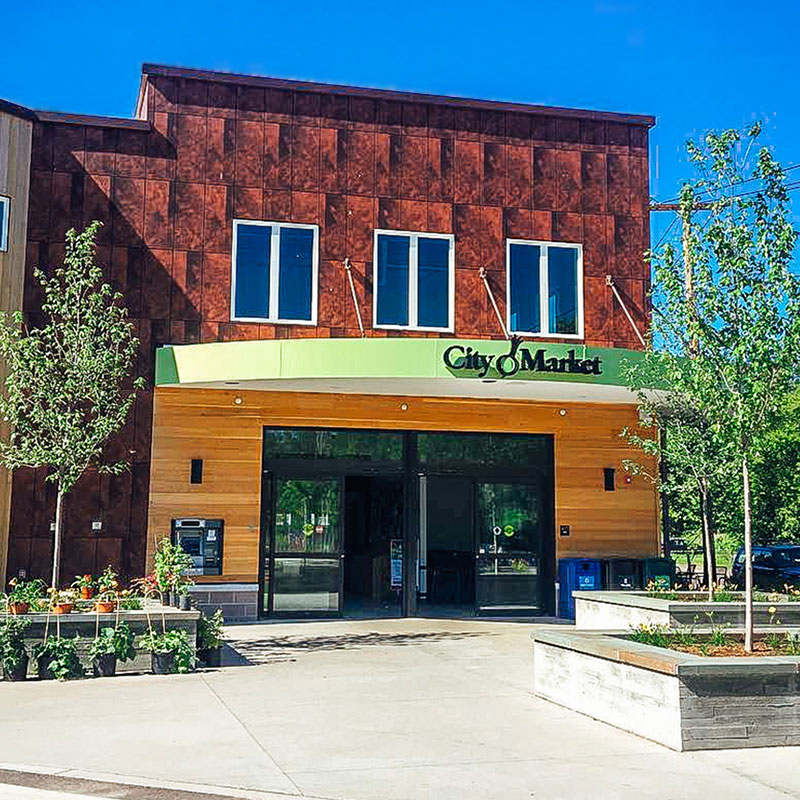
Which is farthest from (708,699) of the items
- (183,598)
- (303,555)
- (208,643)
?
(303,555)

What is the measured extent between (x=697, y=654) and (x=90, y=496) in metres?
10.3

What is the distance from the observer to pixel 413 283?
60.6ft

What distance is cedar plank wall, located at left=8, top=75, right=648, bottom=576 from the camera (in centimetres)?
1706

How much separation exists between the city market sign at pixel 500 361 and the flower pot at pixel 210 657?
5.25 meters

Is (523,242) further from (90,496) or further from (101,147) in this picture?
(90,496)

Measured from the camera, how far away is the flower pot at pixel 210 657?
499 inches

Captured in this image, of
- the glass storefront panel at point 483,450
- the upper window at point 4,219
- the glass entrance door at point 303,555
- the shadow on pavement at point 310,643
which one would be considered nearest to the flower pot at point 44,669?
the shadow on pavement at point 310,643

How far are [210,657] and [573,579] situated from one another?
7687 mm

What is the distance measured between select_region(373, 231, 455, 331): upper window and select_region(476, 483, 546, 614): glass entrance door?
3.09 m

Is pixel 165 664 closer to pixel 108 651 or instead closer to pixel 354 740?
pixel 108 651

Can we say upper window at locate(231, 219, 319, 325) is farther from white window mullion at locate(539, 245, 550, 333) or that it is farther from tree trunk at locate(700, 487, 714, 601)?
tree trunk at locate(700, 487, 714, 601)

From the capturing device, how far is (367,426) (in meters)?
18.1

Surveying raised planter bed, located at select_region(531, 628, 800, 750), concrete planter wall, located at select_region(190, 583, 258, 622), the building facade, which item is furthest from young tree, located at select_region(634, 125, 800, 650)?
concrete planter wall, located at select_region(190, 583, 258, 622)

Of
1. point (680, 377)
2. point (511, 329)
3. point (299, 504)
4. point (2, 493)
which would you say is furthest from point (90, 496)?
point (680, 377)
